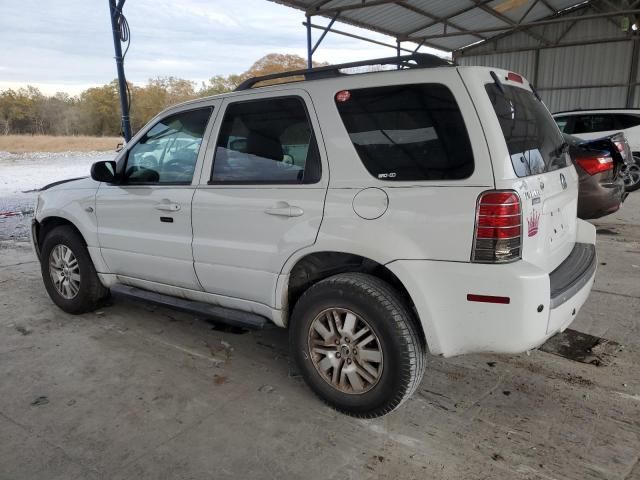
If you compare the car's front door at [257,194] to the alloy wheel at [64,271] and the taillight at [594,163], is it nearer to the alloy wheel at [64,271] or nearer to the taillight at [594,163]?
the alloy wheel at [64,271]

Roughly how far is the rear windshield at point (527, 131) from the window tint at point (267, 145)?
1.02m

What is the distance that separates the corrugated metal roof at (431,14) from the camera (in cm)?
1280

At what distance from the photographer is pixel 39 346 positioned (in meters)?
3.83

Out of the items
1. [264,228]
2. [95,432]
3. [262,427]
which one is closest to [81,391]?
[95,432]

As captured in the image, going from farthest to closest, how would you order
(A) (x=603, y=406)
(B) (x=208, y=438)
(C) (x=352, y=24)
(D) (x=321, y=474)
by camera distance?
(C) (x=352, y=24) → (A) (x=603, y=406) → (B) (x=208, y=438) → (D) (x=321, y=474)

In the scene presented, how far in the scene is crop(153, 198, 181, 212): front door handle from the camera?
3408 millimetres

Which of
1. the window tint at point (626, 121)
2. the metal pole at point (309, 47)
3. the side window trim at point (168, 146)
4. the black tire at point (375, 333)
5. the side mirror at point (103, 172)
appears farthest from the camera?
the metal pole at point (309, 47)

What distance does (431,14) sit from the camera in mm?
15148

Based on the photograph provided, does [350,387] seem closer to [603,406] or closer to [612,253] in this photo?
[603,406]

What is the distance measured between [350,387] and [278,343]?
1157mm

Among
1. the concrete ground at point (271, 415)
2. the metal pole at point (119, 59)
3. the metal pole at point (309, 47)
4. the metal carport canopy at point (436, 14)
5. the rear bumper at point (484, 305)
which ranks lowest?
the concrete ground at point (271, 415)

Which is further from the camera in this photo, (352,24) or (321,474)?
(352,24)

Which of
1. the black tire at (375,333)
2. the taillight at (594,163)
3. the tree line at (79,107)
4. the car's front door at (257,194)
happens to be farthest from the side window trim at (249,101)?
the tree line at (79,107)

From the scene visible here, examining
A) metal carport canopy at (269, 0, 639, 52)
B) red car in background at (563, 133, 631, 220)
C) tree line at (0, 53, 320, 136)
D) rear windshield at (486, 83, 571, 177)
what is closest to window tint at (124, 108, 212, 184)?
rear windshield at (486, 83, 571, 177)
